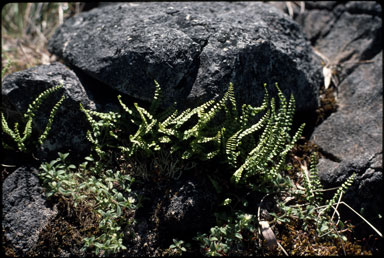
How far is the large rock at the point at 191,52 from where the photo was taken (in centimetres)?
416

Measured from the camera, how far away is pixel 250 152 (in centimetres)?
399

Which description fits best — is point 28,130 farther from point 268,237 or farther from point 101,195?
point 268,237

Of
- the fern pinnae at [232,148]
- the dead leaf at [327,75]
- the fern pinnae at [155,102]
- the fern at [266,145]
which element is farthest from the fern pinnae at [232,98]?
the dead leaf at [327,75]

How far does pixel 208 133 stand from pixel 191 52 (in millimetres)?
1048

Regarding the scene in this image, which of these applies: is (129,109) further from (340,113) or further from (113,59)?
(340,113)

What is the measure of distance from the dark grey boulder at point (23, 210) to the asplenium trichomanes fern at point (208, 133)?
0.93 meters

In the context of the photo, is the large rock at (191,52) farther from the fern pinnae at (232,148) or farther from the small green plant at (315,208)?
the small green plant at (315,208)

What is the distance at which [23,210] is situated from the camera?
404 centimetres

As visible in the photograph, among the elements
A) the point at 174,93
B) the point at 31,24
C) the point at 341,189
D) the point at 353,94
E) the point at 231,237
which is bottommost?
the point at 231,237

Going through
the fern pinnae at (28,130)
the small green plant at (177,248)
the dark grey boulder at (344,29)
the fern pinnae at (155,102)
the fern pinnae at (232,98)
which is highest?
the dark grey boulder at (344,29)

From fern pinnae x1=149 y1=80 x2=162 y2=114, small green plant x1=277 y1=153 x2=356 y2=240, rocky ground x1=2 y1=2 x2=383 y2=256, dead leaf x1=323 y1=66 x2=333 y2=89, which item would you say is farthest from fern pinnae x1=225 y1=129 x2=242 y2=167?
dead leaf x1=323 y1=66 x2=333 y2=89

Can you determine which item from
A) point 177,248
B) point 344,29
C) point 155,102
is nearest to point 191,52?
point 155,102

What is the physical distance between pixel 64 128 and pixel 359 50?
4915 mm

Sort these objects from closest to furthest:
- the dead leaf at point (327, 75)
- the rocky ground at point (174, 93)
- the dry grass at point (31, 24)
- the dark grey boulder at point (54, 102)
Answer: the rocky ground at point (174, 93) < the dark grey boulder at point (54, 102) < the dead leaf at point (327, 75) < the dry grass at point (31, 24)
